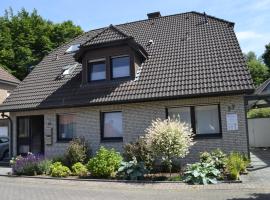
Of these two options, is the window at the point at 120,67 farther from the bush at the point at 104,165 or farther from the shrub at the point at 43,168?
the shrub at the point at 43,168

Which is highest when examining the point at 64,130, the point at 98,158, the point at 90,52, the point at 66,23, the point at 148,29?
the point at 66,23

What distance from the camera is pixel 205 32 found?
2162cm

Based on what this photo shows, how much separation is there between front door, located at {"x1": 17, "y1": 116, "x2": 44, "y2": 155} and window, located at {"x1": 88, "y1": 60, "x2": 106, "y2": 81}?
424cm

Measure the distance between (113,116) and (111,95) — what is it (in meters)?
1.09

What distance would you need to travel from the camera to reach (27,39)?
47.2 metres

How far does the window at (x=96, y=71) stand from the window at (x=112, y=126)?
2.24 meters

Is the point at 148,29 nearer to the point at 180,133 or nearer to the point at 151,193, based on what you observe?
the point at 180,133

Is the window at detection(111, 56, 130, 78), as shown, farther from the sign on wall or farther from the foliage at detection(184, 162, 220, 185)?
the foliage at detection(184, 162, 220, 185)

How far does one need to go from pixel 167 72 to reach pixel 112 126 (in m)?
3.83

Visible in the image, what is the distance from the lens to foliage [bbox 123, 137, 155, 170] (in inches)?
621

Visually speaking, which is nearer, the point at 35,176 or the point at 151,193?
the point at 151,193

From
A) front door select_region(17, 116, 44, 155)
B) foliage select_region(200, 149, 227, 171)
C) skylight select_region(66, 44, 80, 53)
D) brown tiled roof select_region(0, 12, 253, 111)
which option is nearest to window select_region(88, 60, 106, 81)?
brown tiled roof select_region(0, 12, 253, 111)

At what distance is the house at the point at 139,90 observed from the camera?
17281 millimetres

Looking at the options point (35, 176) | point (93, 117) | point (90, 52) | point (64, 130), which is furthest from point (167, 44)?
point (35, 176)
